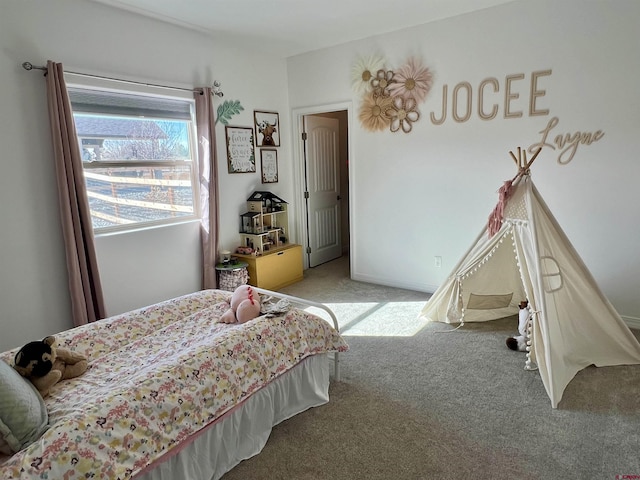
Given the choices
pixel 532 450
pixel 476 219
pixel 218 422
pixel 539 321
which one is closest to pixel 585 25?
pixel 476 219

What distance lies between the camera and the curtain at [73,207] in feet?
9.25

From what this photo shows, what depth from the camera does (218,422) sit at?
1817mm

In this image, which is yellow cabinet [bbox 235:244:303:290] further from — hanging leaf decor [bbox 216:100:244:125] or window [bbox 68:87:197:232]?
hanging leaf decor [bbox 216:100:244:125]

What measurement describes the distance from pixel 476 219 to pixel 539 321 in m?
1.49

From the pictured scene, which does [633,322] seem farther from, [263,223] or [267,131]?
[267,131]

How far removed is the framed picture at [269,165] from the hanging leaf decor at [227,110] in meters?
0.56

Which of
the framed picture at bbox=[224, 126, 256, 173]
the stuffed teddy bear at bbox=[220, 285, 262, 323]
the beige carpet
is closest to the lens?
the beige carpet

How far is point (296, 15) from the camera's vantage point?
11.3 ft

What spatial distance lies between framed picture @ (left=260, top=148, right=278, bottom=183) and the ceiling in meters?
1.18

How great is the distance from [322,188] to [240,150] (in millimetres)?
1402

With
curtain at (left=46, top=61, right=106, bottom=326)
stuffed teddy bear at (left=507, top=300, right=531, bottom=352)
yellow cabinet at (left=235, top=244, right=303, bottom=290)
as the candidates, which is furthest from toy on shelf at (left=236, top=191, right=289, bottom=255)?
stuffed teddy bear at (left=507, top=300, right=531, bottom=352)

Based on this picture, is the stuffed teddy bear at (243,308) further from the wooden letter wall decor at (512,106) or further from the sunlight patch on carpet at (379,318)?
the wooden letter wall decor at (512,106)

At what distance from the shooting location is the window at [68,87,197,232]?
3217 mm

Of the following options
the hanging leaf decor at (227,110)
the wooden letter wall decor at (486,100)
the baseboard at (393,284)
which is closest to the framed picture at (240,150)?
the hanging leaf decor at (227,110)
